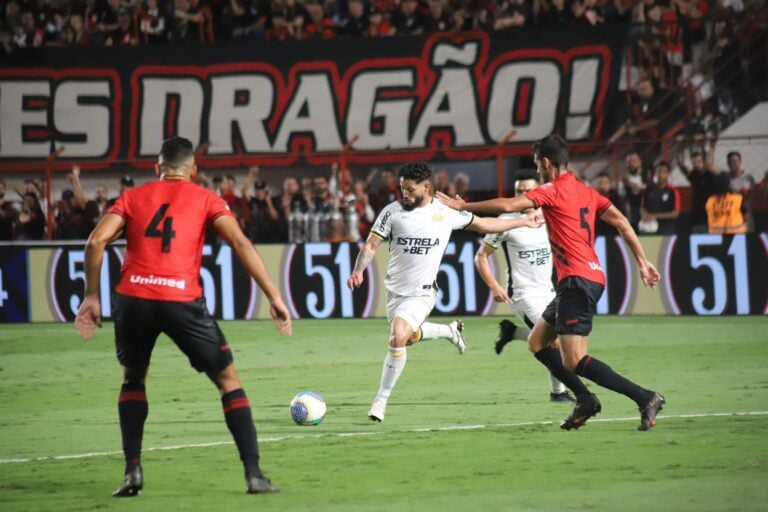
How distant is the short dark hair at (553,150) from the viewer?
1027 cm

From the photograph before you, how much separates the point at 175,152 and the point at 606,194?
546 inches

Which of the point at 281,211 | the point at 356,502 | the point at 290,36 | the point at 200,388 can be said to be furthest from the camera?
the point at 290,36

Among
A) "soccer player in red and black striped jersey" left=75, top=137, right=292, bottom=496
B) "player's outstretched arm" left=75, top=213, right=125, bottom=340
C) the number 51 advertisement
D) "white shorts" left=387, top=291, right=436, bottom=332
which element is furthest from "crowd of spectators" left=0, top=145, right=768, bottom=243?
"player's outstretched arm" left=75, top=213, right=125, bottom=340

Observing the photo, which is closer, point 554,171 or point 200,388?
point 554,171

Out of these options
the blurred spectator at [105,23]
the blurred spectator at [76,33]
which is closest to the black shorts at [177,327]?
the blurred spectator at [105,23]

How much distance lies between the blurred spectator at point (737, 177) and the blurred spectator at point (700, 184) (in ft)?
1.04

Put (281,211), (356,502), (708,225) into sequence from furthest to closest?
1. (281,211)
2. (708,225)
3. (356,502)

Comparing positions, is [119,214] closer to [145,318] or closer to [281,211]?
[145,318]

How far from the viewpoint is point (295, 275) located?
22.0 metres

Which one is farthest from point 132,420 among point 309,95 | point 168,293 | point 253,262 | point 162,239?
point 309,95

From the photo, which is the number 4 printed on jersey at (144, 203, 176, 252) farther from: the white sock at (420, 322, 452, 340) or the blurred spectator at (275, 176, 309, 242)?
the blurred spectator at (275, 176, 309, 242)

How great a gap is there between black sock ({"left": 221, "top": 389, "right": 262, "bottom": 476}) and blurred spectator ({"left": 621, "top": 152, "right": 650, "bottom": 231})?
14108 millimetres

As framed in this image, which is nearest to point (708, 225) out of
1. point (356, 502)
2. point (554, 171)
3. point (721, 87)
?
point (721, 87)

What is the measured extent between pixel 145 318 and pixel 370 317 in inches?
554
